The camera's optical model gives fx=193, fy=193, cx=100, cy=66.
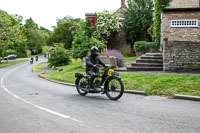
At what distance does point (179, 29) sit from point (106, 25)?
570 inches

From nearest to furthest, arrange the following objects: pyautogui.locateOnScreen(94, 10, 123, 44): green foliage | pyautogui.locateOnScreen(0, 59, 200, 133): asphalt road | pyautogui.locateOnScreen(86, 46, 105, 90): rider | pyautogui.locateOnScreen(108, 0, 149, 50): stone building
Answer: pyautogui.locateOnScreen(0, 59, 200, 133): asphalt road
pyautogui.locateOnScreen(86, 46, 105, 90): rider
pyautogui.locateOnScreen(94, 10, 123, 44): green foliage
pyautogui.locateOnScreen(108, 0, 149, 50): stone building

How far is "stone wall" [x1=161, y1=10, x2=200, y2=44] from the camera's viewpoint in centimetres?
1862

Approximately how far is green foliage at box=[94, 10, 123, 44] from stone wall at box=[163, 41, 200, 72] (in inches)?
756

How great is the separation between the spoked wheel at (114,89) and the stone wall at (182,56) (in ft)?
21.3

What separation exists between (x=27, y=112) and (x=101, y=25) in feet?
87.1

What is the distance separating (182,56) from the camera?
12.0 metres

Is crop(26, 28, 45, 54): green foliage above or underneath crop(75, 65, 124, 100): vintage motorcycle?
above

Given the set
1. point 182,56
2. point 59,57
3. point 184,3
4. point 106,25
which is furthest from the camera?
point 106,25

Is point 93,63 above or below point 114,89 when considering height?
above

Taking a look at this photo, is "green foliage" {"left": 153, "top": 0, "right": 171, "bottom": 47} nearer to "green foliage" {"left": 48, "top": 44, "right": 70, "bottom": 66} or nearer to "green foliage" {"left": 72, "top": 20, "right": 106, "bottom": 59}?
"green foliage" {"left": 72, "top": 20, "right": 106, "bottom": 59}

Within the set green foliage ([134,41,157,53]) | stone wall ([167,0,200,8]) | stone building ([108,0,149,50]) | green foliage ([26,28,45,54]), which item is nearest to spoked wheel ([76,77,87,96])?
green foliage ([134,41,157,53])

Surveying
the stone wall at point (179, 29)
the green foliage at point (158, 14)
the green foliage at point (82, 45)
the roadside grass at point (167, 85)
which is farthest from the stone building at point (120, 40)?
the roadside grass at point (167, 85)

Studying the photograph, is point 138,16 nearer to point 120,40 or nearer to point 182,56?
point 120,40

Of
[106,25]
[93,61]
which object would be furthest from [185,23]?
[106,25]
